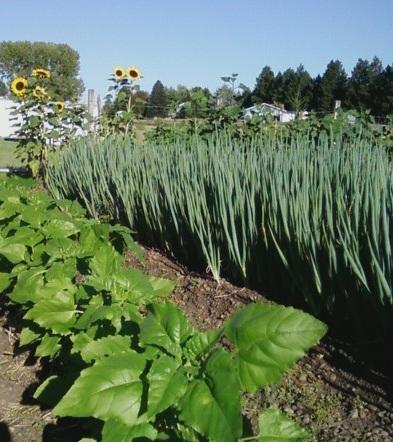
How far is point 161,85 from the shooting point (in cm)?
4172

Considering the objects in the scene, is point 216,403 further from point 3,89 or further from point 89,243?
point 3,89

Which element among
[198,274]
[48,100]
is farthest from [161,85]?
[198,274]

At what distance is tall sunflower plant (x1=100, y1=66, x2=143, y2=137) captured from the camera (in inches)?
273

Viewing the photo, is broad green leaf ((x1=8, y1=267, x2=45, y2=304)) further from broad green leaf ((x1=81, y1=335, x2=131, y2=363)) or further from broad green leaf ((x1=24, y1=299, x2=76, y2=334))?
broad green leaf ((x1=81, y1=335, x2=131, y2=363))

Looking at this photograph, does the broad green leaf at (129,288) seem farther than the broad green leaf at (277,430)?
Yes

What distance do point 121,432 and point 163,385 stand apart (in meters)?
0.14

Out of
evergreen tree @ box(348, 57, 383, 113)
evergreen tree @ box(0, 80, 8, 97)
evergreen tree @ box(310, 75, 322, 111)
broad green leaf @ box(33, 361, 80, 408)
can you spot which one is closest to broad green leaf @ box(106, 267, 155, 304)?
broad green leaf @ box(33, 361, 80, 408)

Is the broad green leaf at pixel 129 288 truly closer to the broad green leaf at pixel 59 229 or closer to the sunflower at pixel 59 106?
the broad green leaf at pixel 59 229

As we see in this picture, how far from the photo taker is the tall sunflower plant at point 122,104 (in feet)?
22.8

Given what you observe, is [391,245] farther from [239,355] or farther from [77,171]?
[77,171]

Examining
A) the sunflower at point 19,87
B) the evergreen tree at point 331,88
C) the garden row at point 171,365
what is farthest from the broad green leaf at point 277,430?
the evergreen tree at point 331,88

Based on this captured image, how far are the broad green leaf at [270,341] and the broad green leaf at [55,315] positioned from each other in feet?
2.64

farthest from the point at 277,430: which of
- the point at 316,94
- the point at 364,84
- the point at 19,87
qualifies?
the point at 316,94

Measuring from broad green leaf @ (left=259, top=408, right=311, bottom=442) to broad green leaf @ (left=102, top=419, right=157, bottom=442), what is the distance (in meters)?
0.22
